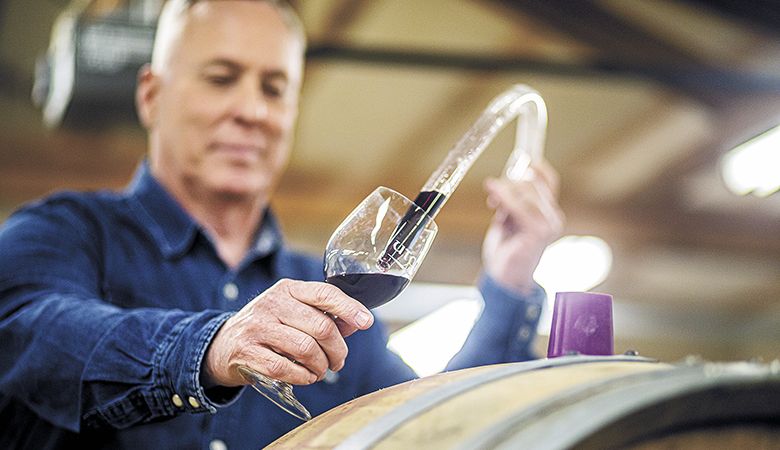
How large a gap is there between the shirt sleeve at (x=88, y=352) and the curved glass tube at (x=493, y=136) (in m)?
0.31

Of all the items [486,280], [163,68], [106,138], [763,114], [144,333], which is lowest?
[144,333]

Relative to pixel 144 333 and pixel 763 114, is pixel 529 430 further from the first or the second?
pixel 763 114

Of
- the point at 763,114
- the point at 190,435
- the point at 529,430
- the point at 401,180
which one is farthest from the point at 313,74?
the point at 529,430

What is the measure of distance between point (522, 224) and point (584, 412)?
104 cm

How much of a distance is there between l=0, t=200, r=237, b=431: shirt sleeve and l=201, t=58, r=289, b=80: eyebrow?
0.53 meters

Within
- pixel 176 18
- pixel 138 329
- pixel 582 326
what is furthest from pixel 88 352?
pixel 176 18

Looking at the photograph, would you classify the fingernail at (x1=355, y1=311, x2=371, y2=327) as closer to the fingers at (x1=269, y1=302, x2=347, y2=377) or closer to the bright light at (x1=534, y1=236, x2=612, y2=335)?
the fingers at (x1=269, y1=302, x2=347, y2=377)

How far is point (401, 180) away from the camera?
631cm

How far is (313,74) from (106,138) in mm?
1540

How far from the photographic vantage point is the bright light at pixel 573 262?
22.6ft

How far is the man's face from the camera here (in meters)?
1.79

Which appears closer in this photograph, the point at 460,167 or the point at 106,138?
the point at 460,167

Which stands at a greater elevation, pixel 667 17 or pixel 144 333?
pixel 667 17

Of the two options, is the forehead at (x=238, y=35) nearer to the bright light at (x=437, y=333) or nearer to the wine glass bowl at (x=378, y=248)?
the wine glass bowl at (x=378, y=248)
